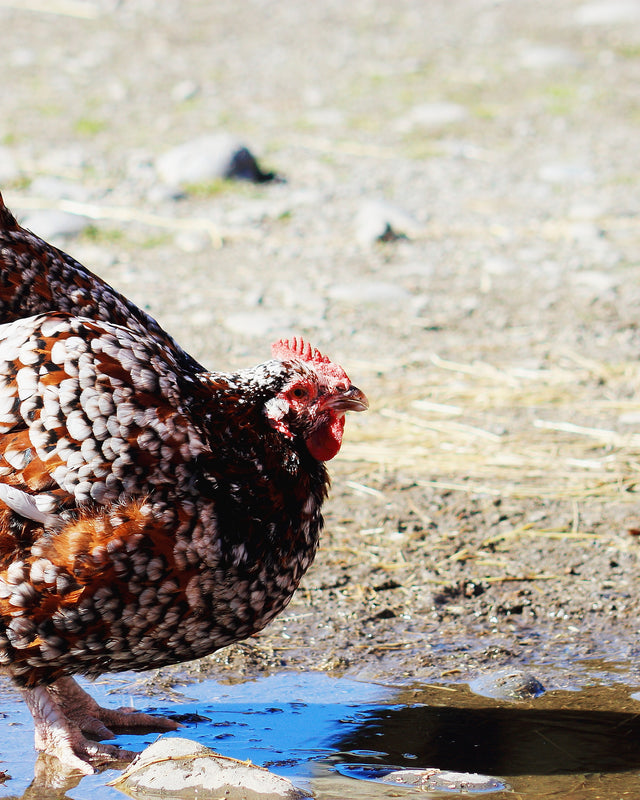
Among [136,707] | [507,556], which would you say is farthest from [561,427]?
[136,707]

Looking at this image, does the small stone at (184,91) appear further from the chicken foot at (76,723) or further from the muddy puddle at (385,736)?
the chicken foot at (76,723)

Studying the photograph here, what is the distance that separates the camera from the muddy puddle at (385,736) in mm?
3301

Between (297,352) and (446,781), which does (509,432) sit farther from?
(446,781)

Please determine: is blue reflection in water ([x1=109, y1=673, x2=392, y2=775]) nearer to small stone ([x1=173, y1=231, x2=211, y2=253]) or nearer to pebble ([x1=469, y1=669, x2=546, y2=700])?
pebble ([x1=469, y1=669, x2=546, y2=700])

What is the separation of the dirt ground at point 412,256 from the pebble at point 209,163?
0.13 meters

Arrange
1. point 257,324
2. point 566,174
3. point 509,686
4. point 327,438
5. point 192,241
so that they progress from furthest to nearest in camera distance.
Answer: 1. point 566,174
2. point 192,241
3. point 257,324
4. point 509,686
5. point 327,438

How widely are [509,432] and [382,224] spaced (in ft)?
11.2

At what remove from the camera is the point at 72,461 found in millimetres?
3127

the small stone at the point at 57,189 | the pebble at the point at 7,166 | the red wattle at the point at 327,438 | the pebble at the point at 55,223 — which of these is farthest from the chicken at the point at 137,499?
the pebble at the point at 7,166

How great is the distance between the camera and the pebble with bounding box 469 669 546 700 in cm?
386

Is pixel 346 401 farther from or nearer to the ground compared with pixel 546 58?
nearer to the ground

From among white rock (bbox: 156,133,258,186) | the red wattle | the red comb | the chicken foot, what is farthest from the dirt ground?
the red comb

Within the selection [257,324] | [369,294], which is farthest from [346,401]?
[369,294]

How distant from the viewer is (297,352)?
3.62 m
